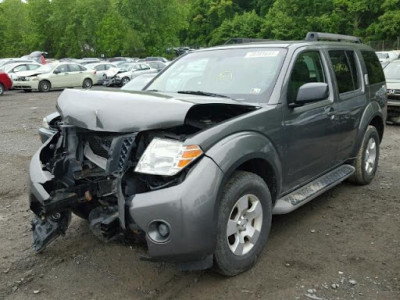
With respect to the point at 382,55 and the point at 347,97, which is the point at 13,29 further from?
the point at 347,97

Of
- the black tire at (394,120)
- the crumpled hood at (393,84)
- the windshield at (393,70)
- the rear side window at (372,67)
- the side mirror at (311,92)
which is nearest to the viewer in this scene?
the side mirror at (311,92)

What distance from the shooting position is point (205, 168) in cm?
295

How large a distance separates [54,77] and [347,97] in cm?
2070

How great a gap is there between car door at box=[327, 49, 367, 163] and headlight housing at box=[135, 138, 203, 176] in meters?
2.27

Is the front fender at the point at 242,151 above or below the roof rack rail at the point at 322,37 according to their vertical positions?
below

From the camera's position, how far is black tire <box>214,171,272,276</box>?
10.2ft

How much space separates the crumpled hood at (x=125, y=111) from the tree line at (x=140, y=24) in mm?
43755

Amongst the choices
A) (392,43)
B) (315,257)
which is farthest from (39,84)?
(392,43)

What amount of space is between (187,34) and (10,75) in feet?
223

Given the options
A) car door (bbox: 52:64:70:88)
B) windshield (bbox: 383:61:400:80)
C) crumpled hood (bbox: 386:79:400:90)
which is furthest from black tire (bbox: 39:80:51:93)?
crumpled hood (bbox: 386:79:400:90)

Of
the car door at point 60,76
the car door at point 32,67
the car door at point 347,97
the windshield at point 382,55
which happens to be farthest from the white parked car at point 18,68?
the car door at point 347,97

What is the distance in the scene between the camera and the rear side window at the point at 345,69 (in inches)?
191

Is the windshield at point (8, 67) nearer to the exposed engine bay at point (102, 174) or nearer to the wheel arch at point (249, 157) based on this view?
the exposed engine bay at point (102, 174)

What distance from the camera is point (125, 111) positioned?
3.12 metres
